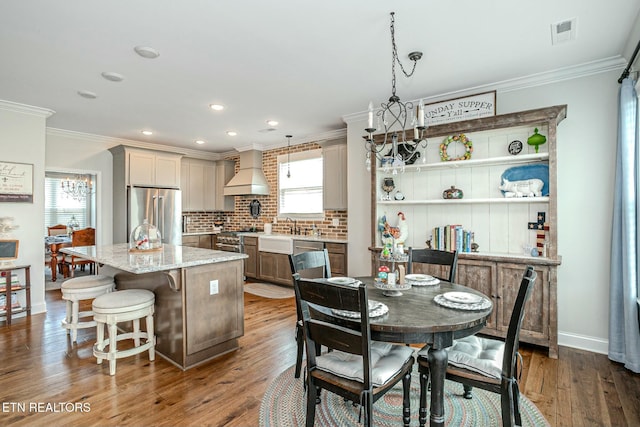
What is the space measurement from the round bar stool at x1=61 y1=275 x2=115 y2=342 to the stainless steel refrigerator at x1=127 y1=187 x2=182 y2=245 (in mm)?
2187

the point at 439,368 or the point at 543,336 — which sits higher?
the point at 439,368

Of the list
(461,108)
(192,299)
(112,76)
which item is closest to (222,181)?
(112,76)

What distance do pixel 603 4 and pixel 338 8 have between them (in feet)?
5.74

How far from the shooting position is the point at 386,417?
6.79 ft

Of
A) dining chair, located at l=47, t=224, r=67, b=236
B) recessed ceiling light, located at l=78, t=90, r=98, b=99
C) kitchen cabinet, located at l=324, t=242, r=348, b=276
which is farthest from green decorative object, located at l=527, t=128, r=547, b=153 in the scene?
dining chair, located at l=47, t=224, r=67, b=236

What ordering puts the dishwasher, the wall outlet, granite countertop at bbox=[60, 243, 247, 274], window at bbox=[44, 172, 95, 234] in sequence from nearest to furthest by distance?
granite countertop at bbox=[60, 243, 247, 274]
the wall outlet
the dishwasher
window at bbox=[44, 172, 95, 234]

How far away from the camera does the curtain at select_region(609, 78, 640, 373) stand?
2633 mm

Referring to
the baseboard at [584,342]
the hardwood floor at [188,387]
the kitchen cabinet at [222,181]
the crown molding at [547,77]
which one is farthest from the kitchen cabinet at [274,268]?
the baseboard at [584,342]

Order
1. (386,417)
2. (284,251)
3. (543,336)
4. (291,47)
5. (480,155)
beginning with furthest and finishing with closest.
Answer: (284,251) < (480,155) < (543,336) < (291,47) < (386,417)

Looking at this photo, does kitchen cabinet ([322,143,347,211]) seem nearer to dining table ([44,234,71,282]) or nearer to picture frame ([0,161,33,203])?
picture frame ([0,161,33,203])

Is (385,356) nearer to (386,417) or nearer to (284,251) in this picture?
(386,417)

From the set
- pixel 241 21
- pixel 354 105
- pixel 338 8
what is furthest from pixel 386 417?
pixel 354 105

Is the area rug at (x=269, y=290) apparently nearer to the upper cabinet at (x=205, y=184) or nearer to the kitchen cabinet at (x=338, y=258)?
the kitchen cabinet at (x=338, y=258)

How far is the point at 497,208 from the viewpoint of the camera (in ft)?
11.6
